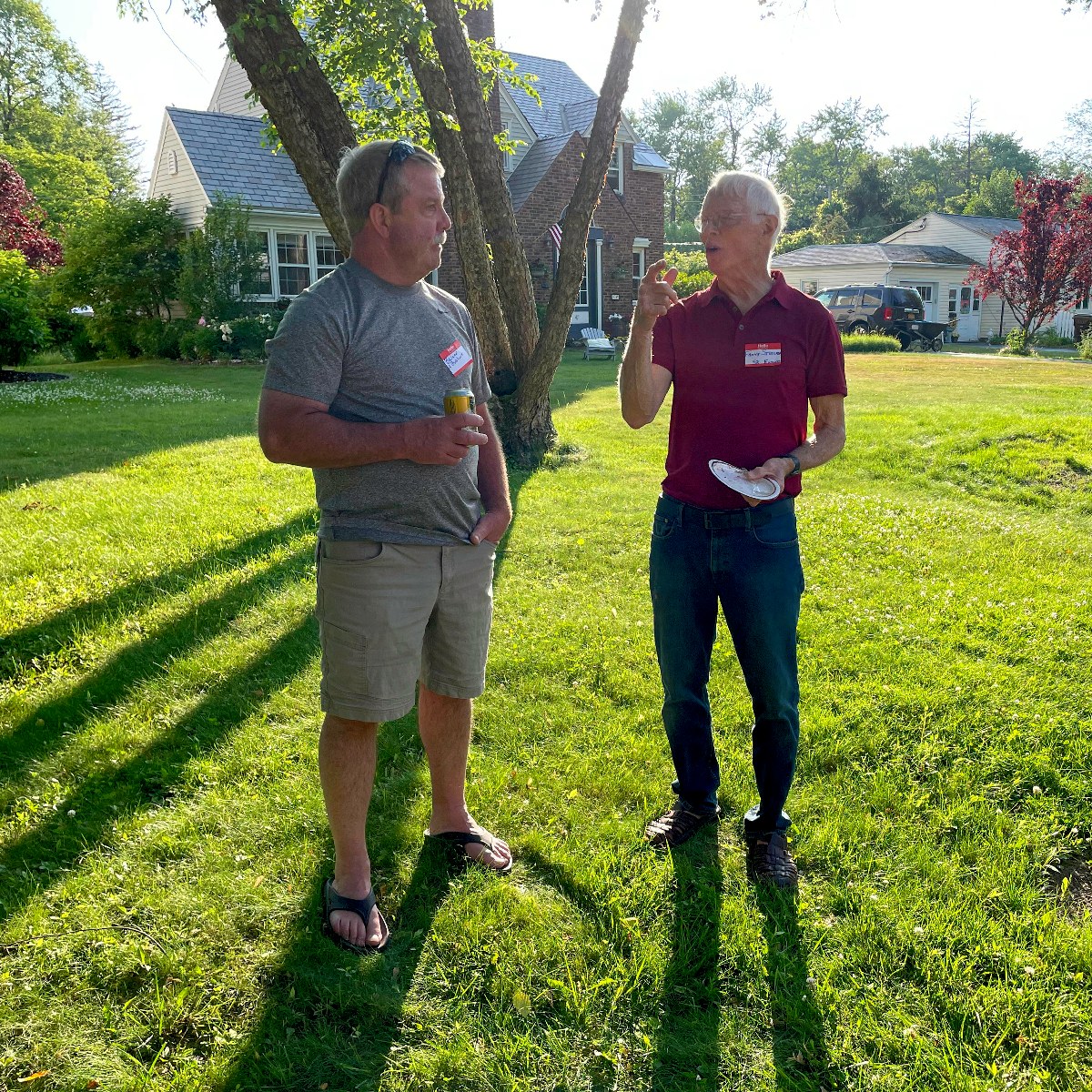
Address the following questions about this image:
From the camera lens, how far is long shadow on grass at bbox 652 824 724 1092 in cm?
225

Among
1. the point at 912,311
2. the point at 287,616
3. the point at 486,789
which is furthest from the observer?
the point at 912,311

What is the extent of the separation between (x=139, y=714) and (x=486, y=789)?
1690 mm

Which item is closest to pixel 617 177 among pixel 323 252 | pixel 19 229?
pixel 323 252

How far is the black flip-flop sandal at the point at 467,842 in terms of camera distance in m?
2.97

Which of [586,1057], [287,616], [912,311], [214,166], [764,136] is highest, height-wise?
[764,136]

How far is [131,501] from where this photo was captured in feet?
24.2

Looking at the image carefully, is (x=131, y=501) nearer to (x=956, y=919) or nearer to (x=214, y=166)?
(x=956, y=919)

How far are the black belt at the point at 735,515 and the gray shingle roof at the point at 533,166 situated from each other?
22.3 meters

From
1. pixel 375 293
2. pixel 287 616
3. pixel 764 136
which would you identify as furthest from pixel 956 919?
pixel 764 136

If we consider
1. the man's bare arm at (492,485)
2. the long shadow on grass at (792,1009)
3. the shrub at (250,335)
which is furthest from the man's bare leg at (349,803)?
the shrub at (250,335)

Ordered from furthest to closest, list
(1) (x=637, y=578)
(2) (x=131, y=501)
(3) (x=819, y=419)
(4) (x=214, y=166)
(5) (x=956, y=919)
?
(4) (x=214, y=166) < (2) (x=131, y=501) < (1) (x=637, y=578) < (3) (x=819, y=419) < (5) (x=956, y=919)

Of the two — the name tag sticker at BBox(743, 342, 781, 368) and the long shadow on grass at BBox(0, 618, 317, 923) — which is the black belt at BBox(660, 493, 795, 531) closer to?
the name tag sticker at BBox(743, 342, 781, 368)

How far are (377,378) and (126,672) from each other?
2777mm

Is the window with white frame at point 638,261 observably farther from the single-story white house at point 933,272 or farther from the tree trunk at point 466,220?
the tree trunk at point 466,220
